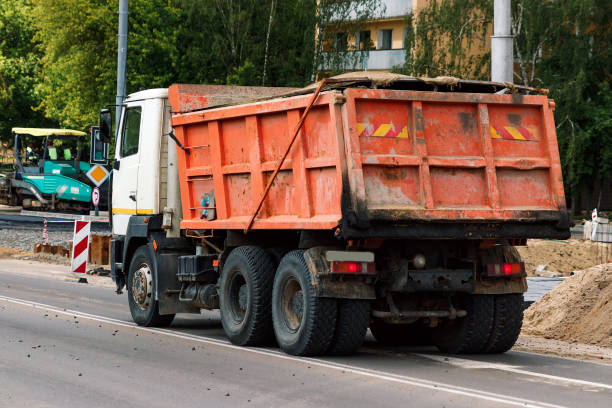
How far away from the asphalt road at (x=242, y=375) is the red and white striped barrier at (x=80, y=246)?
7966 millimetres

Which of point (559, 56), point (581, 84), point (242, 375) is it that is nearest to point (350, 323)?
point (242, 375)

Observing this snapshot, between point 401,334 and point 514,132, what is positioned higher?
point 514,132

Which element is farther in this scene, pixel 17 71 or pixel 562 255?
pixel 17 71

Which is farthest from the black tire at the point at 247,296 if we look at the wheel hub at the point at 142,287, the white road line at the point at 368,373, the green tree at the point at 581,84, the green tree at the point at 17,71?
the green tree at the point at 17,71

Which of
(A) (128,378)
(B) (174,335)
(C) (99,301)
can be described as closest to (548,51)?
(C) (99,301)

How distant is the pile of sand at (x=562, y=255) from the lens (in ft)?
84.6

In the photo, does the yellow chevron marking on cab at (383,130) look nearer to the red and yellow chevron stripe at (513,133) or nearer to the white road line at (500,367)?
the red and yellow chevron stripe at (513,133)

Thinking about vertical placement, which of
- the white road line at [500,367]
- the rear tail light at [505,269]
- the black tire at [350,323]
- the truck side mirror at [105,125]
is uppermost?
the truck side mirror at [105,125]

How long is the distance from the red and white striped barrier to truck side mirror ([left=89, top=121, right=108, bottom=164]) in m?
6.24

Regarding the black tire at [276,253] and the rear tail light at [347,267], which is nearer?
the rear tail light at [347,267]

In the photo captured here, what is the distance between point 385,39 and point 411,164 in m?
50.2

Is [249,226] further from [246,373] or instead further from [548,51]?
[548,51]

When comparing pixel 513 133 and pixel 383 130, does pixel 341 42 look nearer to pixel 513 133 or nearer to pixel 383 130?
pixel 513 133

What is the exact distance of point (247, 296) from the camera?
38.9ft
